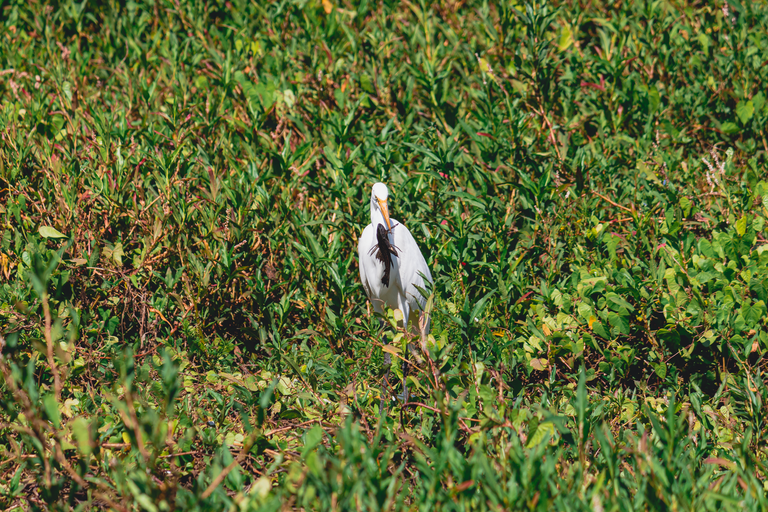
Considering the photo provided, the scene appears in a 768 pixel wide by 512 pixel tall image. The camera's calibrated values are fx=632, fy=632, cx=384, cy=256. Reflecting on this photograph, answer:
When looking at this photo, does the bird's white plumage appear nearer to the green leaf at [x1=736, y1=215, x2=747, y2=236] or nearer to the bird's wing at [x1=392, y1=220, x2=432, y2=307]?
the bird's wing at [x1=392, y1=220, x2=432, y2=307]

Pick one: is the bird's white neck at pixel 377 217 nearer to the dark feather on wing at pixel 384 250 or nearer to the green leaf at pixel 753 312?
the dark feather on wing at pixel 384 250

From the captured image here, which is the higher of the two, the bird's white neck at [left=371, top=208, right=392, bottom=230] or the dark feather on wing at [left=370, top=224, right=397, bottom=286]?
the bird's white neck at [left=371, top=208, right=392, bottom=230]

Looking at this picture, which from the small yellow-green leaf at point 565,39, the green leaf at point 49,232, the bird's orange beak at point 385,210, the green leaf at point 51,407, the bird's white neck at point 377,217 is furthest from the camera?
the small yellow-green leaf at point 565,39

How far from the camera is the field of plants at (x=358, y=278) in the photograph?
196 cm

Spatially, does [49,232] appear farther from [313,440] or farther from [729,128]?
[729,128]

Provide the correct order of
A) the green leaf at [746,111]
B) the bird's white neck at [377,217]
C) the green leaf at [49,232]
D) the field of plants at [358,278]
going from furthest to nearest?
the green leaf at [746,111] < the green leaf at [49,232] < the bird's white neck at [377,217] < the field of plants at [358,278]

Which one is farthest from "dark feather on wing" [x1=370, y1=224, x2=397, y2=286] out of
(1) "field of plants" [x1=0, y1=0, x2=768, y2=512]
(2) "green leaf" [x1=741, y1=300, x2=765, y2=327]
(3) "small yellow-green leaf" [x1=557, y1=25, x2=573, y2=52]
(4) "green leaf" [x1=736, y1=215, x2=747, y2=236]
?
(3) "small yellow-green leaf" [x1=557, y1=25, x2=573, y2=52]

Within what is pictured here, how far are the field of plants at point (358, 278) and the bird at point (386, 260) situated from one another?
151 mm

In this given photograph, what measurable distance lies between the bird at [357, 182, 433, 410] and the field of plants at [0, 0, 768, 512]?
6.0 inches

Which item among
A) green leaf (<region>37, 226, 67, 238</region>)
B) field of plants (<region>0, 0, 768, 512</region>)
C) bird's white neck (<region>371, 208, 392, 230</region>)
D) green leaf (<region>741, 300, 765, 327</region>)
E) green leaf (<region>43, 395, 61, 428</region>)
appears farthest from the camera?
green leaf (<region>37, 226, 67, 238</region>)

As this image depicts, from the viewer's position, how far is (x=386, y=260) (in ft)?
9.82

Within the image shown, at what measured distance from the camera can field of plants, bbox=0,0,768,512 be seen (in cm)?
196

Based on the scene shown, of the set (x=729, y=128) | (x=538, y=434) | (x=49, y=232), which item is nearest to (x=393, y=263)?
(x=538, y=434)

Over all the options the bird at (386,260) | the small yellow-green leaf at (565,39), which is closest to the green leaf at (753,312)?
the bird at (386,260)
